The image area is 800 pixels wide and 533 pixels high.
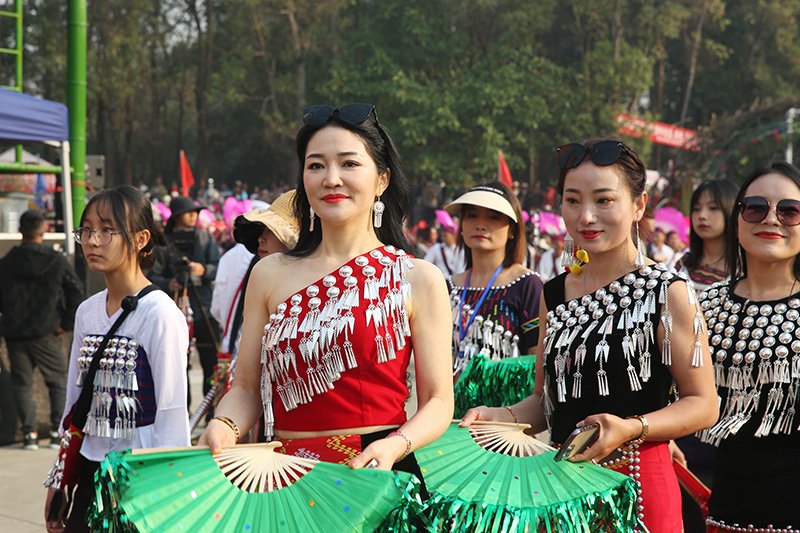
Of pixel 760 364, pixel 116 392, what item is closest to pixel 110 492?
pixel 116 392

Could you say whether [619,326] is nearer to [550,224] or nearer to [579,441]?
[579,441]

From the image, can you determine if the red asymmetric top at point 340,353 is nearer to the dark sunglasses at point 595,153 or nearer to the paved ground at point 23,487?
the dark sunglasses at point 595,153

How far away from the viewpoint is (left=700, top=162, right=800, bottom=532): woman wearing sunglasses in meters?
2.74

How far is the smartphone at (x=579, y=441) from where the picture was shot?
217 cm

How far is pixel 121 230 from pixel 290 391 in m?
1.39

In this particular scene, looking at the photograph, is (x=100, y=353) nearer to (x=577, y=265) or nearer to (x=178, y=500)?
(x=178, y=500)

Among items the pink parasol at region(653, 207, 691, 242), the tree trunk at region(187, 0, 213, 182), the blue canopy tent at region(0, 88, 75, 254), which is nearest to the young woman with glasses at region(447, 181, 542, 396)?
the blue canopy tent at region(0, 88, 75, 254)

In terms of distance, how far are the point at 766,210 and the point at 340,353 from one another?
1.69 metres

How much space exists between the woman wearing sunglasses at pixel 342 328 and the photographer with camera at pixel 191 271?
15.9 ft

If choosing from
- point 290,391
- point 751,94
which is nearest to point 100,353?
point 290,391

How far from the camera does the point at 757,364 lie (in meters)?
2.87

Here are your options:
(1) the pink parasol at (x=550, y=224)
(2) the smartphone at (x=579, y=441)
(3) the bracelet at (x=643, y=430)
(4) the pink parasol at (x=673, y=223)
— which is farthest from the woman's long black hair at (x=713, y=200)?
(1) the pink parasol at (x=550, y=224)

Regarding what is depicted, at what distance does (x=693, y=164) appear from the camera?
19.7m

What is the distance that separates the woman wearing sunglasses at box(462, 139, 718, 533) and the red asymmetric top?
342 mm
